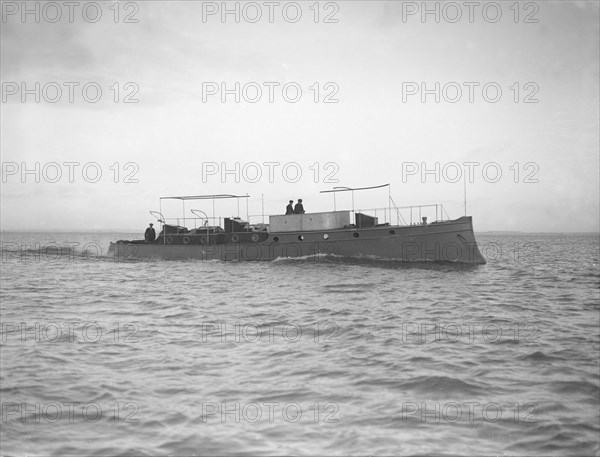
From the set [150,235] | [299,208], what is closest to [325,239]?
[299,208]

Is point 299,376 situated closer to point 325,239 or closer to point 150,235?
point 325,239

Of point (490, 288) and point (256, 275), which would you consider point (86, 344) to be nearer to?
point (256, 275)

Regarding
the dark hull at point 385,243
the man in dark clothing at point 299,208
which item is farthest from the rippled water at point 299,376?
the man in dark clothing at point 299,208

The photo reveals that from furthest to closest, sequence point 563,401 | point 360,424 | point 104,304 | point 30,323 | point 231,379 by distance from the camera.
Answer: point 104,304, point 30,323, point 231,379, point 563,401, point 360,424

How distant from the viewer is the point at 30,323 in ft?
42.3

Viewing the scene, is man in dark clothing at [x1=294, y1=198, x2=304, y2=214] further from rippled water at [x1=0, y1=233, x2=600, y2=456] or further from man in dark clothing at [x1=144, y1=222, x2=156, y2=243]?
rippled water at [x1=0, y1=233, x2=600, y2=456]

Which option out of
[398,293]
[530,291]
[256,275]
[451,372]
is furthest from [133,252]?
[451,372]

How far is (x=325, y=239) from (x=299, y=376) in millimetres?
22573

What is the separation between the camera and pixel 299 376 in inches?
330

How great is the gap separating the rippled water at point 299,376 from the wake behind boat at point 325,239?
1197 cm

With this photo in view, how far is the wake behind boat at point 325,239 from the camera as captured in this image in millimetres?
29562

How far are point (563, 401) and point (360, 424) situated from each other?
3276 mm

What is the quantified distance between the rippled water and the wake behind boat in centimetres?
1197

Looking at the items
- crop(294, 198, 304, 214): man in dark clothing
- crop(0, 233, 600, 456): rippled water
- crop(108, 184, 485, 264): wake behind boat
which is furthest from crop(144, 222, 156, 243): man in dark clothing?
crop(0, 233, 600, 456): rippled water
